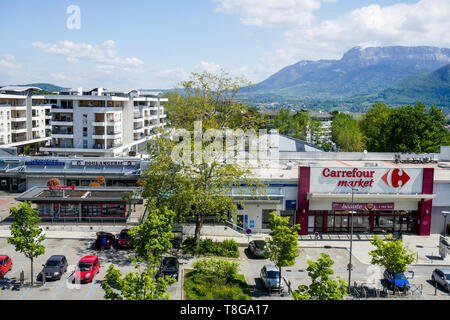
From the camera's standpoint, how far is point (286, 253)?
23.9 m

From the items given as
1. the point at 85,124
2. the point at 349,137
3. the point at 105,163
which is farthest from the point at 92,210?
the point at 349,137

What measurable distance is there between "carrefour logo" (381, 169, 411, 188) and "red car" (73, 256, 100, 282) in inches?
986

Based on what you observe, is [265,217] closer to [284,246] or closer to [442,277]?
[284,246]

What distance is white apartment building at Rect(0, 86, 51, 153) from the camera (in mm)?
71931

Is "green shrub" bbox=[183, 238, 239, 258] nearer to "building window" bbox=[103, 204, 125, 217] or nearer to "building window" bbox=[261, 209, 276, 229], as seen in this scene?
"building window" bbox=[261, 209, 276, 229]

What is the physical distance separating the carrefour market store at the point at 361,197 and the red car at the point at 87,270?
715 inches

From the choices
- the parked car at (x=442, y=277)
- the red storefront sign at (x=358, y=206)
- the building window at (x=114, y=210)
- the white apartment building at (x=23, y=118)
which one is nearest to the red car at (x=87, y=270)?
the building window at (x=114, y=210)

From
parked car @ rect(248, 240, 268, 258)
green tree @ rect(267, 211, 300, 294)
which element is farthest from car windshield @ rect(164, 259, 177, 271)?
parked car @ rect(248, 240, 268, 258)

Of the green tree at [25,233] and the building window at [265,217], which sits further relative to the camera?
the building window at [265,217]

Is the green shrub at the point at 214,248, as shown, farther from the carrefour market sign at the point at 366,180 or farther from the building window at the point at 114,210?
the carrefour market sign at the point at 366,180

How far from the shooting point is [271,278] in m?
25.0

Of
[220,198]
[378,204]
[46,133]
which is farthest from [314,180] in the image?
[46,133]

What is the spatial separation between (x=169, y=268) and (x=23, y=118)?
63.2 metres

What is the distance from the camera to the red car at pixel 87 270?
24438 mm
